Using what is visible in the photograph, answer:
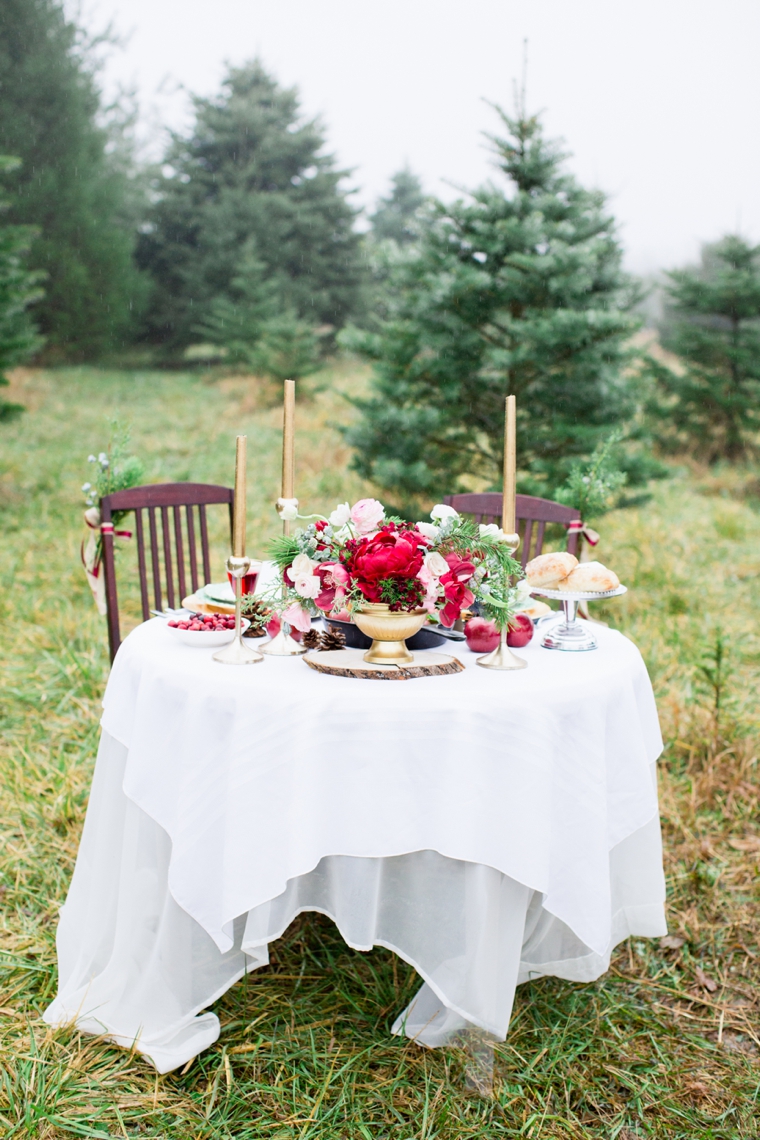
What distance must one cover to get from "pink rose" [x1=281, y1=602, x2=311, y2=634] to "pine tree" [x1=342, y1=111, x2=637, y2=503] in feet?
13.3

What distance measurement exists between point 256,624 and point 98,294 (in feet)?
50.4

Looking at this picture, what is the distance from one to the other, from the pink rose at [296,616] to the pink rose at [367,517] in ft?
0.78

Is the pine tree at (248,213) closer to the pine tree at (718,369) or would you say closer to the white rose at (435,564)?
the pine tree at (718,369)

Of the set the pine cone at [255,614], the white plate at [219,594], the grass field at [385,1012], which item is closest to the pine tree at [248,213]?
the grass field at [385,1012]

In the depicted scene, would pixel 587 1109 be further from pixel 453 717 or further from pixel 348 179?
pixel 348 179

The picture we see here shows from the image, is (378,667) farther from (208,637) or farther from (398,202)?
(398,202)

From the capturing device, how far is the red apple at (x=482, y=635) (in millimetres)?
2039

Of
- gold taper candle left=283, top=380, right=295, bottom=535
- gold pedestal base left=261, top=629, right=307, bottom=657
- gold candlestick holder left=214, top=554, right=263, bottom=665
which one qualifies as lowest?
gold pedestal base left=261, top=629, right=307, bottom=657

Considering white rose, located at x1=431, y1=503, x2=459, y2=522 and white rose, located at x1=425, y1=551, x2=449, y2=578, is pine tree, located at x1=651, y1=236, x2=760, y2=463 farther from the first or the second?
white rose, located at x1=425, y1=551, x2=449, y2=578

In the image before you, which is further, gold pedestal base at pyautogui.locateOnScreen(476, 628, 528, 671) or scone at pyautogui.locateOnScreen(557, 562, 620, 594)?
scone at pyautogui.locateOnScreen(557, 562, 620, 594)

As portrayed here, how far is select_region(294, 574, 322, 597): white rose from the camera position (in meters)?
1.81

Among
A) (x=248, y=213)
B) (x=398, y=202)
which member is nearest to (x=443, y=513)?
(x=248, y=213)

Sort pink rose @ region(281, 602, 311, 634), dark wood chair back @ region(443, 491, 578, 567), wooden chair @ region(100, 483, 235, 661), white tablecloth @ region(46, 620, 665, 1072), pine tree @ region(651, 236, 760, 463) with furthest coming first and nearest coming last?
pine tree @ region(651, 236, 760, 463)
dark wood chair back @ region(443, 491, 578, 567)
wooden chair @ region(100, 483, 235, 661)
pink rose @ region(281, 602, 311, 634)
white tablecloth @ region(46, 620, 665, 1072)

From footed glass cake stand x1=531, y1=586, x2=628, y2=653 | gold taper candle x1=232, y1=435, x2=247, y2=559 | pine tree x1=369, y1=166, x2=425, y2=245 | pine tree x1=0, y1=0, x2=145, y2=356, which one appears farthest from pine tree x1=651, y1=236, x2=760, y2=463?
pine tree x1=369, y1=166, x2=425, y2=245
